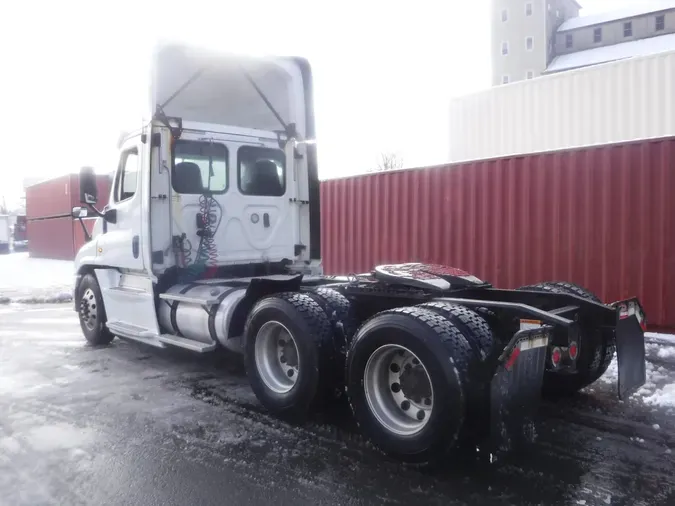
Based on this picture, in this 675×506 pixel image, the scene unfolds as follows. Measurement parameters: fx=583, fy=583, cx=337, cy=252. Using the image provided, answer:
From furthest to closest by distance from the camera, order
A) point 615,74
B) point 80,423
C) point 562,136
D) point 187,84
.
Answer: point 562,136 < point 615,74 < point 187,84 < point 80,423

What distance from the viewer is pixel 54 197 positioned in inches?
1075

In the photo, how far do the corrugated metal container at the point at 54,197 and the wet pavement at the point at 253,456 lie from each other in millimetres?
19082

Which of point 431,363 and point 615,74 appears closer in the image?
point 431,363

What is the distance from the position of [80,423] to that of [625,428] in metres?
4.18

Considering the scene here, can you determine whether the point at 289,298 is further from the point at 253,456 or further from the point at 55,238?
the point at 55,238

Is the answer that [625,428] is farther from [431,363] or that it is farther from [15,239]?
[15,239]

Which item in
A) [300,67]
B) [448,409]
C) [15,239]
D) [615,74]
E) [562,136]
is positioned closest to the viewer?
[448,409]

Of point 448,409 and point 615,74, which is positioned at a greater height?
point 615,74

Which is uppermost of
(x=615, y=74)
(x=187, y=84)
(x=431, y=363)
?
(x=615, y=74)

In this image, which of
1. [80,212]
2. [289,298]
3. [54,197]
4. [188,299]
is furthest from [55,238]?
[289,298]

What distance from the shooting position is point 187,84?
6242 millimetres

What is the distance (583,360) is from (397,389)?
171 cm

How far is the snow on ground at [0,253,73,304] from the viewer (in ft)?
44.2

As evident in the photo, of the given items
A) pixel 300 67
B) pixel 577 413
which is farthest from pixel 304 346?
pixel 300 67
